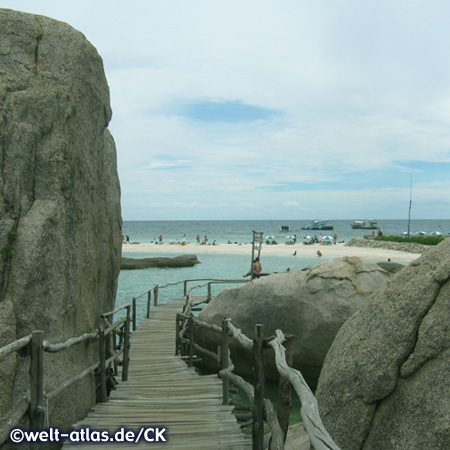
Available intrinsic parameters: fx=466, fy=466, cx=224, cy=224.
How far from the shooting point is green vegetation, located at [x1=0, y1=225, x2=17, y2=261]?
4.69 metres

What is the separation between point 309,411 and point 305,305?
6.95m

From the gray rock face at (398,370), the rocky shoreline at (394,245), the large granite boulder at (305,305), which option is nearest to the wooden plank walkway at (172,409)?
the gray rock face at (398,370)

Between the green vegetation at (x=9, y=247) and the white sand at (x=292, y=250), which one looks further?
the white sand at (x=292, y=250)

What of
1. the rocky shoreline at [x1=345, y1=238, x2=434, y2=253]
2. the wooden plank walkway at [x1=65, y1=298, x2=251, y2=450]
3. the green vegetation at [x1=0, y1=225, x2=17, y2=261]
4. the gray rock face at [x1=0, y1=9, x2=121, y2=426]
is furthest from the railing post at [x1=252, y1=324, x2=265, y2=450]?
the rocky shoreline at [x1=345, y1=238, x2=434, y2=253]

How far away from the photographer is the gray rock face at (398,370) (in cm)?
353

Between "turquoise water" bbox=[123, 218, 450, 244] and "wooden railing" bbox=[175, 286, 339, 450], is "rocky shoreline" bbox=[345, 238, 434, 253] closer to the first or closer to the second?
"turquoise water" bbox=[123, 218, 450, 244]

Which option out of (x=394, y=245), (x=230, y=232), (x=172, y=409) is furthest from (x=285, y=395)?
(x=230, y=232)

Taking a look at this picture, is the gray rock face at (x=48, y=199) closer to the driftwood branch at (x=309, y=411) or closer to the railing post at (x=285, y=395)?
the railing post at (x=285, y=395)

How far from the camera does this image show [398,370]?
3881 mm

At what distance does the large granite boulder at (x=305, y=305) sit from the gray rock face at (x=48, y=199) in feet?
14.7

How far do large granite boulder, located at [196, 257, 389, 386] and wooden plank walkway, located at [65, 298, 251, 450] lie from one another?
192cm

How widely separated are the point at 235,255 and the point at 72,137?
4364 cm

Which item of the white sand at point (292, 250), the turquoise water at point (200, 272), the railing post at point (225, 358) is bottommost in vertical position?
the turquoise water at point (200, 272)

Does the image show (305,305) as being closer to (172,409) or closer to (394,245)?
(172,409)
